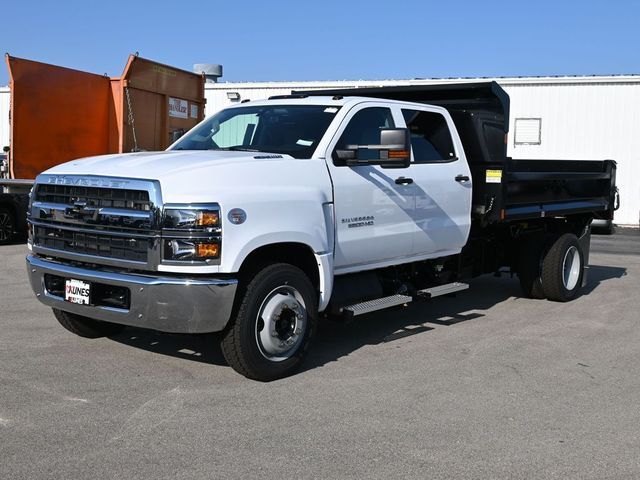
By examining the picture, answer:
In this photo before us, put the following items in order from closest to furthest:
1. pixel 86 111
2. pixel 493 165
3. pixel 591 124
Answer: pixel 493 165 < pixel 86 111 < pixel 591 124

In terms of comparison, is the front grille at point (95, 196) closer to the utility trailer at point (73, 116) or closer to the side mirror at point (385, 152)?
the side mirror at point (385, 152)

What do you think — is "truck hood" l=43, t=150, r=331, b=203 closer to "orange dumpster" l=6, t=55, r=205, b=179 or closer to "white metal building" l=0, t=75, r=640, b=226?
"orange dumpster" l=6, t=55, r=205, b=179

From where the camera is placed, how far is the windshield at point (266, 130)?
6316 millimetres

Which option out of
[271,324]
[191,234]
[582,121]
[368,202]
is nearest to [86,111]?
[368,202]

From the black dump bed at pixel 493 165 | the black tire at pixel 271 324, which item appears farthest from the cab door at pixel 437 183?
the black tire at pixel 271 324

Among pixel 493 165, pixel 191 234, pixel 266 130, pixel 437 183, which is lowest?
pixel 191 234

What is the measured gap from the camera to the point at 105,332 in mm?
6711

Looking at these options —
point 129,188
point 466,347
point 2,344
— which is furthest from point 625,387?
point 2,344

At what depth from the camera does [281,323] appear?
18.7 feet

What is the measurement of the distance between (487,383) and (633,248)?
1176 centimetres

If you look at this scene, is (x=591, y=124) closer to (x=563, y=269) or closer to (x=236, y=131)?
(x=563, y=269)

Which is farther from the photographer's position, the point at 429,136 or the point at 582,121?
the point at 582,121

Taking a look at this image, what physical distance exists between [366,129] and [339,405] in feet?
8.35

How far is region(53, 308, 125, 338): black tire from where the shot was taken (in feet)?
21.4
